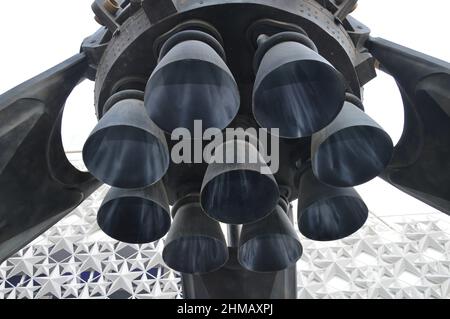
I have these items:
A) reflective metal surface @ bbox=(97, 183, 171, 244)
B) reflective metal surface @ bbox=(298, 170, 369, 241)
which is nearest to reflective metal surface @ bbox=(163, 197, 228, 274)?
reflective metal surface @ bbox=(97, 183, 171, 244)

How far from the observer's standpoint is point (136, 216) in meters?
3.54

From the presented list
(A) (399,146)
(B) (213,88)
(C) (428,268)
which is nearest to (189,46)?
(B) (213,88)

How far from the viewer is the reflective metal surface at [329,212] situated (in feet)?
11.4

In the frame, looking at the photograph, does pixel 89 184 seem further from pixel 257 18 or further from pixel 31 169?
pixel 257 18

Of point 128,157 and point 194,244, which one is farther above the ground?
point 128,157

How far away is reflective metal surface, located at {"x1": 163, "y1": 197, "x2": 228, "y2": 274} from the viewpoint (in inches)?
137

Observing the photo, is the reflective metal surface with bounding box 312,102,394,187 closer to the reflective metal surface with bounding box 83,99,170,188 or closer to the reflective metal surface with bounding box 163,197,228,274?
the reflective metal surface with bounding box 163,197,228,274

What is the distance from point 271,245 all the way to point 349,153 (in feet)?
3.35

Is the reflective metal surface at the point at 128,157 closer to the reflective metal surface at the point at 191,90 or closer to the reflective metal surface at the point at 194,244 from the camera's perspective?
the reflective metal surface at the point at 191,90

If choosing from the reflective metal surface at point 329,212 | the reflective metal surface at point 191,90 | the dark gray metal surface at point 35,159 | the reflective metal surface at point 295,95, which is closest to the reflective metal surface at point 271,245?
the reflective metal surface at point 329,212

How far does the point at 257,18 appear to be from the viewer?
133 inches

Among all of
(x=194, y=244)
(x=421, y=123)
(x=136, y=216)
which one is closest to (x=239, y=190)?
(x=194, y=244)

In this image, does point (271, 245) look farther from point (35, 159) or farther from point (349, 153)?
point (35, 159)
